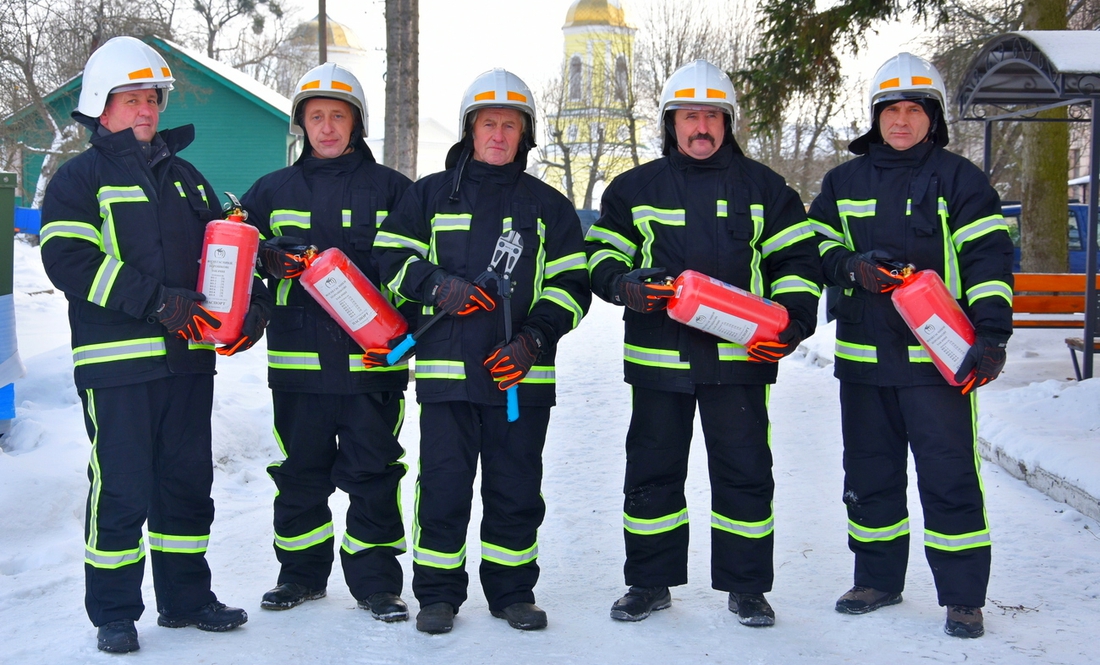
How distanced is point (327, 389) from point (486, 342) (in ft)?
2.31

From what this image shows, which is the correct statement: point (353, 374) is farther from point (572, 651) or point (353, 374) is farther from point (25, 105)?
point (25, 105)

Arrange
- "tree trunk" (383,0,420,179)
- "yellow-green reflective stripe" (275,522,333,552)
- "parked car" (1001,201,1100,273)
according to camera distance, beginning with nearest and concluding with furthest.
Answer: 1. "yellow-green reflective stripe" (275,522,333,552)
2. "tree trunk" (383,0,420,179)
3. "parked car" (1001,201,1100,273)

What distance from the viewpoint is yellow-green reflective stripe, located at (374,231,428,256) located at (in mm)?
4145

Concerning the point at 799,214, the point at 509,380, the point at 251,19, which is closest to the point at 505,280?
the point at 509,380

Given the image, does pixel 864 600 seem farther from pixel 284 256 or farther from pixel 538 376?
pixel 284 256

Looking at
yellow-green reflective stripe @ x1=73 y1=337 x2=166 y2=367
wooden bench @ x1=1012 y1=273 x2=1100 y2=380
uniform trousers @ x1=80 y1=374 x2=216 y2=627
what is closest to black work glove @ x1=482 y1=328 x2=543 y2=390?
uniform trousers @ x1=80 y1=374 x2=216 y2=627

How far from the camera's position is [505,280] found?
404 cm

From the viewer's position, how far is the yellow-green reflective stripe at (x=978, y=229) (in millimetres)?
4051

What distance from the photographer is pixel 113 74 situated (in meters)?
3.87

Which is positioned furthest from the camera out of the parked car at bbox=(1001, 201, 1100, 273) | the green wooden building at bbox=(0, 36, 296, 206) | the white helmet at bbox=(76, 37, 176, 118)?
the green wooden building at bbox=(0, 36, 296, 206)

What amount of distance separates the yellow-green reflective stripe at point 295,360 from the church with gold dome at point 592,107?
34912mm

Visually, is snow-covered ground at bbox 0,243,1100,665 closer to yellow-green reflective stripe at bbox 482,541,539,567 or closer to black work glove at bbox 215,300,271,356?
yellow-green reflective stripe at bbox 482,541,539,567

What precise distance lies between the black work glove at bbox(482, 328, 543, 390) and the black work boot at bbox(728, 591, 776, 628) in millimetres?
1282

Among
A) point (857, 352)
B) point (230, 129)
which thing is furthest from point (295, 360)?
A: point (230, 129)
